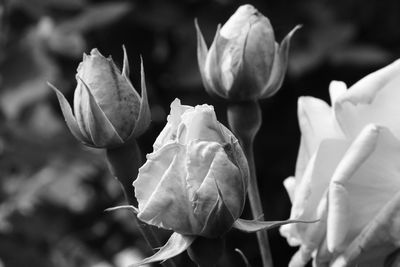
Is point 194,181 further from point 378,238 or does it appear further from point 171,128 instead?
point 378,238

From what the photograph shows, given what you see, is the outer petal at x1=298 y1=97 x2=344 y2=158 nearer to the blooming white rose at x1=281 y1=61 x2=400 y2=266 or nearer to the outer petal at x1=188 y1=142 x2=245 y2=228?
the blooming white rose at x1=281 y1=61 x2=400 y2=266

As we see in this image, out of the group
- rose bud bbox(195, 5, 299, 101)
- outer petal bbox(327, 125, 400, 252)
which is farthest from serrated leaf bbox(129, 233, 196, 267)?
rose bud bbox(195, 5, 299, 101)

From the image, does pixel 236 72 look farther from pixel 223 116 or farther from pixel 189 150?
pixel 223 116

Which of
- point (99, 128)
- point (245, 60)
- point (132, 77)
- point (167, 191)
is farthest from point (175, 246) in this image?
point (132, 77)

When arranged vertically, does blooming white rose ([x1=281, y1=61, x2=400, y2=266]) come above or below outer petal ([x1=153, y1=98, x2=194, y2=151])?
below

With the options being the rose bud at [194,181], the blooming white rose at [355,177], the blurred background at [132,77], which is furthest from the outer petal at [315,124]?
the blurred background at [132,77]

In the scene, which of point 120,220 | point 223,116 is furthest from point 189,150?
point 120,220

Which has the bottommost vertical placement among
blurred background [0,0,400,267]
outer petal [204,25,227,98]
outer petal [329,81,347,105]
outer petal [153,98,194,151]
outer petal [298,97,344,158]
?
blurred background [0,0,400,267]

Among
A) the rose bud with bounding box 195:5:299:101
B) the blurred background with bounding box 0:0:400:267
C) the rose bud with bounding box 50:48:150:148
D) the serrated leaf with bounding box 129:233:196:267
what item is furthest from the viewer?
the blurred background with bounding box 0:0:400:267
